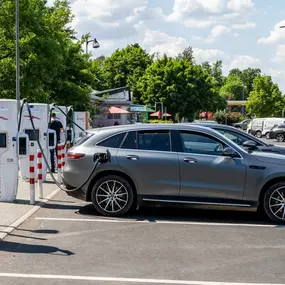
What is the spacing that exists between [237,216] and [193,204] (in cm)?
101

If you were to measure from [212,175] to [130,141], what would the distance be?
5.00 feet

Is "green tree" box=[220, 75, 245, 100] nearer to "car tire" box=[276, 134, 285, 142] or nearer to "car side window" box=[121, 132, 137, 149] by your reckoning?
"car tire" box=[276, 134, 285, 142]

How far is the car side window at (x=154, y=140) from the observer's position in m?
9.76

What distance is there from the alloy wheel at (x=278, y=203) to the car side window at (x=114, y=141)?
2.69 m

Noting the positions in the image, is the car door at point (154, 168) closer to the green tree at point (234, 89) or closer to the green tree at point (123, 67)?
the green tree at point (123, 67)

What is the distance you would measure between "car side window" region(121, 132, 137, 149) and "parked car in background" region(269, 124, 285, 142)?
37.6 meters

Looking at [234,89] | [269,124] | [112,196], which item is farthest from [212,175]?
[234,89]

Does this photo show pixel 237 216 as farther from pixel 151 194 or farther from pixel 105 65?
pixel 105 65

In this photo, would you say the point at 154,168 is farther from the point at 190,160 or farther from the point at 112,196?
the point at 112,196

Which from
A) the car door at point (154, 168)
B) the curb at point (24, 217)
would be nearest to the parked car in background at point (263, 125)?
the curb at point (24, 217)

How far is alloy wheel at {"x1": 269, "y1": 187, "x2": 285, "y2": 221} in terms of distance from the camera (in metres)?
9.38

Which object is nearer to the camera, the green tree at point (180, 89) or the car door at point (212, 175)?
the car door at point (212, 175)

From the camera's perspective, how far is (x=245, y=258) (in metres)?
6.98

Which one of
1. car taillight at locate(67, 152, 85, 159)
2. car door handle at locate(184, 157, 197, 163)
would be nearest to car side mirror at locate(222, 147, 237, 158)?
car door handle at locate(184, 157, 197, 163)
